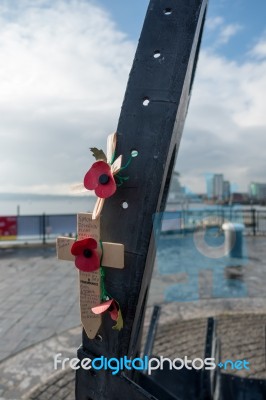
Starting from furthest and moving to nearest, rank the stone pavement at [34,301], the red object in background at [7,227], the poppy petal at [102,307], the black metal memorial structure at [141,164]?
the red object in background at [7,227] < the stone pavement at [34,301] < the black metal memorial structure at [141,164] < the poppy petal at [102,307]

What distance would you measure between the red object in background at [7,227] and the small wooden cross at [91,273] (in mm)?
14124

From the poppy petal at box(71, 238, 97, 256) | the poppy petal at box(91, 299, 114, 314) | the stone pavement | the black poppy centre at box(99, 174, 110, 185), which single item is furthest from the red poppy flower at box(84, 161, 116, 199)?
the stone pavement

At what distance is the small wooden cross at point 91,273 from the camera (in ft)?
5.12

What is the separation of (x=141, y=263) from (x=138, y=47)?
1179mm

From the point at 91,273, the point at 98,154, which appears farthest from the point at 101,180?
the point at 91,273

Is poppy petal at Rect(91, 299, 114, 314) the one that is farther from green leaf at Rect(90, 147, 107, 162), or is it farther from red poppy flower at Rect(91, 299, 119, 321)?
green leaf at Rect(90, 147, 107, 162)

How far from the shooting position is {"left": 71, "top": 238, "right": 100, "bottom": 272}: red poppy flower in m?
1.54

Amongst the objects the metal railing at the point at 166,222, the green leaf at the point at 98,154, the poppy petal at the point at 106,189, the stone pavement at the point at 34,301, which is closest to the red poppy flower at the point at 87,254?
the poppy petal at the point at 106,189

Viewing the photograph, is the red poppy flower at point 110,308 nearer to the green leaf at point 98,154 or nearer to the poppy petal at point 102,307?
the poppy petal at point 102,307

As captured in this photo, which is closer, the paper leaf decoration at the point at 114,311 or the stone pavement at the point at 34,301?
the paper leaf decoration at the point at 114,311

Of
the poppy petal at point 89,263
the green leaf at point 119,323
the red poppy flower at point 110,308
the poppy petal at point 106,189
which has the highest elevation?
the poppy petal at point 106,189

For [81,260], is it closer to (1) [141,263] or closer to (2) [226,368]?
(1) [141,263]

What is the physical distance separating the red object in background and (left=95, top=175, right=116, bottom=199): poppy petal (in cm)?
1432

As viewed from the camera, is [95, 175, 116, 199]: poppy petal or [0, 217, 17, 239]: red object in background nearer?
[95, 175, 116, 199]: poppy petal
